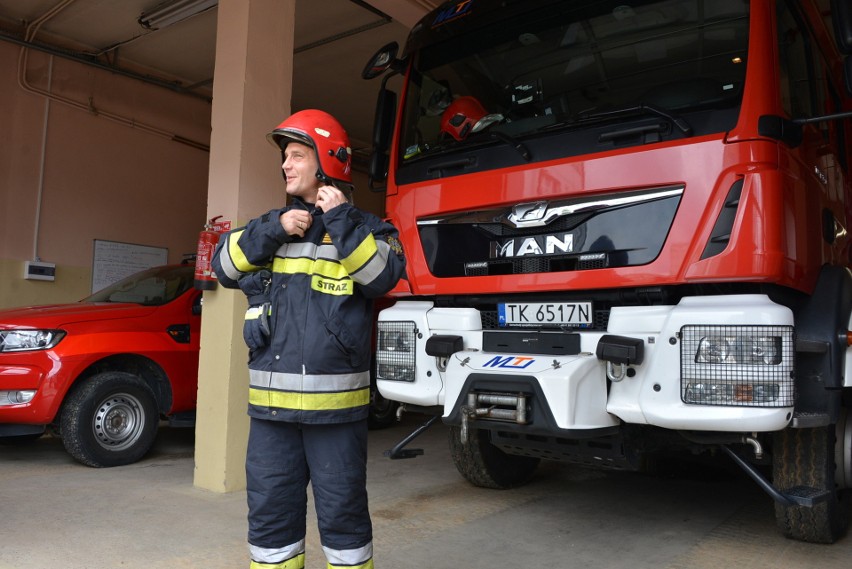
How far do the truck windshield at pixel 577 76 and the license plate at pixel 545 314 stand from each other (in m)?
0.72

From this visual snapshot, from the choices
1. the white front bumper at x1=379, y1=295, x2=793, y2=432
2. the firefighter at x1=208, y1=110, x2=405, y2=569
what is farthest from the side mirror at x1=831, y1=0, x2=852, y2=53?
the firefighter at x1=208, y1=110, x2=405, y2=569

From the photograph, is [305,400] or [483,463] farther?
[483,463]

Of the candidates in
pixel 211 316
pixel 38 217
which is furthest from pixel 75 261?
pixel 211 316

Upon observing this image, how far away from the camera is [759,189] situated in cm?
275

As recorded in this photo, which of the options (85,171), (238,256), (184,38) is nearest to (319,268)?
(238,256)

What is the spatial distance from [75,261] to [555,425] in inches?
300

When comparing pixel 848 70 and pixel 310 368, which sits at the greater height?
pixel 848 70

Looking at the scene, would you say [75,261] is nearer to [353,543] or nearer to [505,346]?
[505,346]

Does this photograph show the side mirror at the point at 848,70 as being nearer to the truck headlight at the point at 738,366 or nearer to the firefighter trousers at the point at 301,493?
the truck headlight at the point at 738,366

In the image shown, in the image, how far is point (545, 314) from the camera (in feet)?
10.9

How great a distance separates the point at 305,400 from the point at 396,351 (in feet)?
4.73

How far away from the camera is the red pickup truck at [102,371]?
4.91m

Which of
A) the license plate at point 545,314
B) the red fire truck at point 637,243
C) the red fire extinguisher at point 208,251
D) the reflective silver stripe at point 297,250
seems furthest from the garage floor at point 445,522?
the reflective silver stripe at point 297,250

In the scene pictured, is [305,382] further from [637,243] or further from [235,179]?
[235,179]
